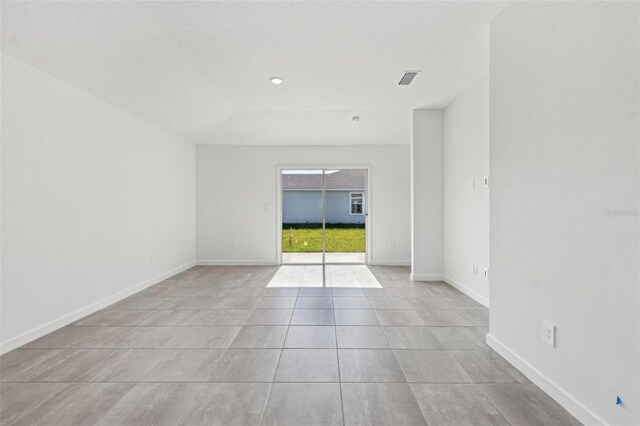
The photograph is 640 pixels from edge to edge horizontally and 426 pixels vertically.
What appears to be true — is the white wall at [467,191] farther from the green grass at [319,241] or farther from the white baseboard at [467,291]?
the green grass at [319,241]

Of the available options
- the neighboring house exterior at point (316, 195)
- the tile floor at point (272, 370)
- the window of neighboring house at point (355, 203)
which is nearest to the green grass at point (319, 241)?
the neighboring house exterior at point (316, 195)

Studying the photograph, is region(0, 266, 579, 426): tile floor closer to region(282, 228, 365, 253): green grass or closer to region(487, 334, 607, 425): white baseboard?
region(487, 334, 607, 425): white baseboard

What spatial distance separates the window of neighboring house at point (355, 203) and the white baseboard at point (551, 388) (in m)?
5.16

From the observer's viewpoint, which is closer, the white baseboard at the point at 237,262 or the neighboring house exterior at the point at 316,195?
the white baseboard at the point at 237,262

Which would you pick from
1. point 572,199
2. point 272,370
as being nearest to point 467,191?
point 572,199

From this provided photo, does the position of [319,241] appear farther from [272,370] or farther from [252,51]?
A: [272,370]

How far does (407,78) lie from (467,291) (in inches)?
106

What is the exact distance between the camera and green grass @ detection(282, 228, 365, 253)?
6.93 meters

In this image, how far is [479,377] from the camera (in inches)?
77.7

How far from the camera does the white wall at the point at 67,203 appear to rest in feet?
7.95

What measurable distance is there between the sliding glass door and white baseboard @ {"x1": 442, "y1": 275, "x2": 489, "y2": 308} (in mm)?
2108

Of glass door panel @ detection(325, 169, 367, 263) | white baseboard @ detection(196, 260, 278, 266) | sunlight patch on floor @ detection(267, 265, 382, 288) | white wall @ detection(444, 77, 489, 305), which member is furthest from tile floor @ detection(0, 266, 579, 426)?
glass door panel @ detection(325, 169, 367, 263)

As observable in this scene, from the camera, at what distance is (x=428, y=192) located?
451 cm

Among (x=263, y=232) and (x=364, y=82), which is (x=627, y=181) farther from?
(x=263, y=232)
